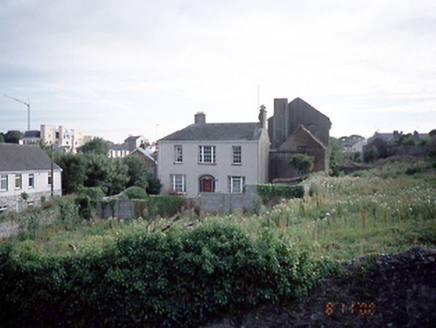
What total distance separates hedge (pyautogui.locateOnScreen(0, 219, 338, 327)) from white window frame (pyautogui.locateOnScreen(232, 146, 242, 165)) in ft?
65.9

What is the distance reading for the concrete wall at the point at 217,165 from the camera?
27.5m

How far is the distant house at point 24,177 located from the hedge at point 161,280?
23.0m

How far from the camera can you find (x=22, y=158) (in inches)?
1303

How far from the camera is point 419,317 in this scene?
257 inches

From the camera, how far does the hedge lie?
7.09 metres

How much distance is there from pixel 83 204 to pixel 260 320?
18466 millimetres

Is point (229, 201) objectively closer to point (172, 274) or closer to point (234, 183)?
point (234, 183)

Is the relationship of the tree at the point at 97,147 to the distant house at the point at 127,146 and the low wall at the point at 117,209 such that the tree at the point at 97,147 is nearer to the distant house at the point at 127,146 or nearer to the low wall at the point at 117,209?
the distant house at the point at 127,146

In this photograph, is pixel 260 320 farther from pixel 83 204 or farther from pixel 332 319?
pixel 83 204

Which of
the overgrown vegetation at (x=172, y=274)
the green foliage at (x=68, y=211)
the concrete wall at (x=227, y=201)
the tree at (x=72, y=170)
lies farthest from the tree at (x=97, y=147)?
the overgrown vegetation at (x=172, y=274)

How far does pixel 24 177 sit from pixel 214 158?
17205mm

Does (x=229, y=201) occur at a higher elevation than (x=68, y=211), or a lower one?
higher

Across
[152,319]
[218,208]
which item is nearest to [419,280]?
[152,319]
